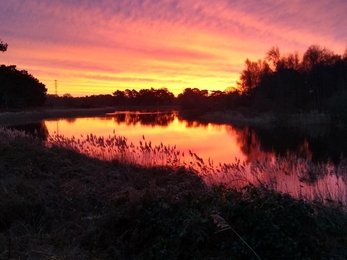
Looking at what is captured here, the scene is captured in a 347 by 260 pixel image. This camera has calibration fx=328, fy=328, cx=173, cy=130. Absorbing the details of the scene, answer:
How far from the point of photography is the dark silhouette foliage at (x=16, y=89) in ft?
172

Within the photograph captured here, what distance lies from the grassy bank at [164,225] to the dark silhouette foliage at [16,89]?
5166 centimetres

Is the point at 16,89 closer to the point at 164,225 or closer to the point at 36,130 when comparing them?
the point at 36,130

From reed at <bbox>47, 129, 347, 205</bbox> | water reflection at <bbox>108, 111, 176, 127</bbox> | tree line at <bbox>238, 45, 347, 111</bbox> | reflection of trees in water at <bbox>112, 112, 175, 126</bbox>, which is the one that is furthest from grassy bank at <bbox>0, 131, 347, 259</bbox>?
tree line at <bbox>238, 45, 347, 111</bbox>

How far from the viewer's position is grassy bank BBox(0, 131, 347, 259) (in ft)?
12.9

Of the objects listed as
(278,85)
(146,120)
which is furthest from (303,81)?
(146,120)

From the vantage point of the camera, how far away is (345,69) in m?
45.8

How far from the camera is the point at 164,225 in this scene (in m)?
4.61

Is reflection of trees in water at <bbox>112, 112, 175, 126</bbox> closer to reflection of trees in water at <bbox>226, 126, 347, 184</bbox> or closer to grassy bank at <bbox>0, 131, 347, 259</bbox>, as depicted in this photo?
reflection of trees in water at <bbox>226, 126, 347, 184</bbox>

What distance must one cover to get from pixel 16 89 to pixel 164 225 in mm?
56766

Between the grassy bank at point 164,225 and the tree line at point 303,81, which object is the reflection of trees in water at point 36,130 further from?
the tree line at point 303,81

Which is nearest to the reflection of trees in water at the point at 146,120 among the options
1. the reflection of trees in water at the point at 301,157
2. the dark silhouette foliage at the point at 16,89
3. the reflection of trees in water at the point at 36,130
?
the reflection of trees in water at the point at 36,130

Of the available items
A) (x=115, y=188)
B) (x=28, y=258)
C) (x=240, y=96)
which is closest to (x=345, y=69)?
(x=240, y=96)

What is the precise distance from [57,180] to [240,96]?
51.7m

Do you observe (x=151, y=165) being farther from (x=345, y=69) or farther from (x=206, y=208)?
(x=345, y=69)
